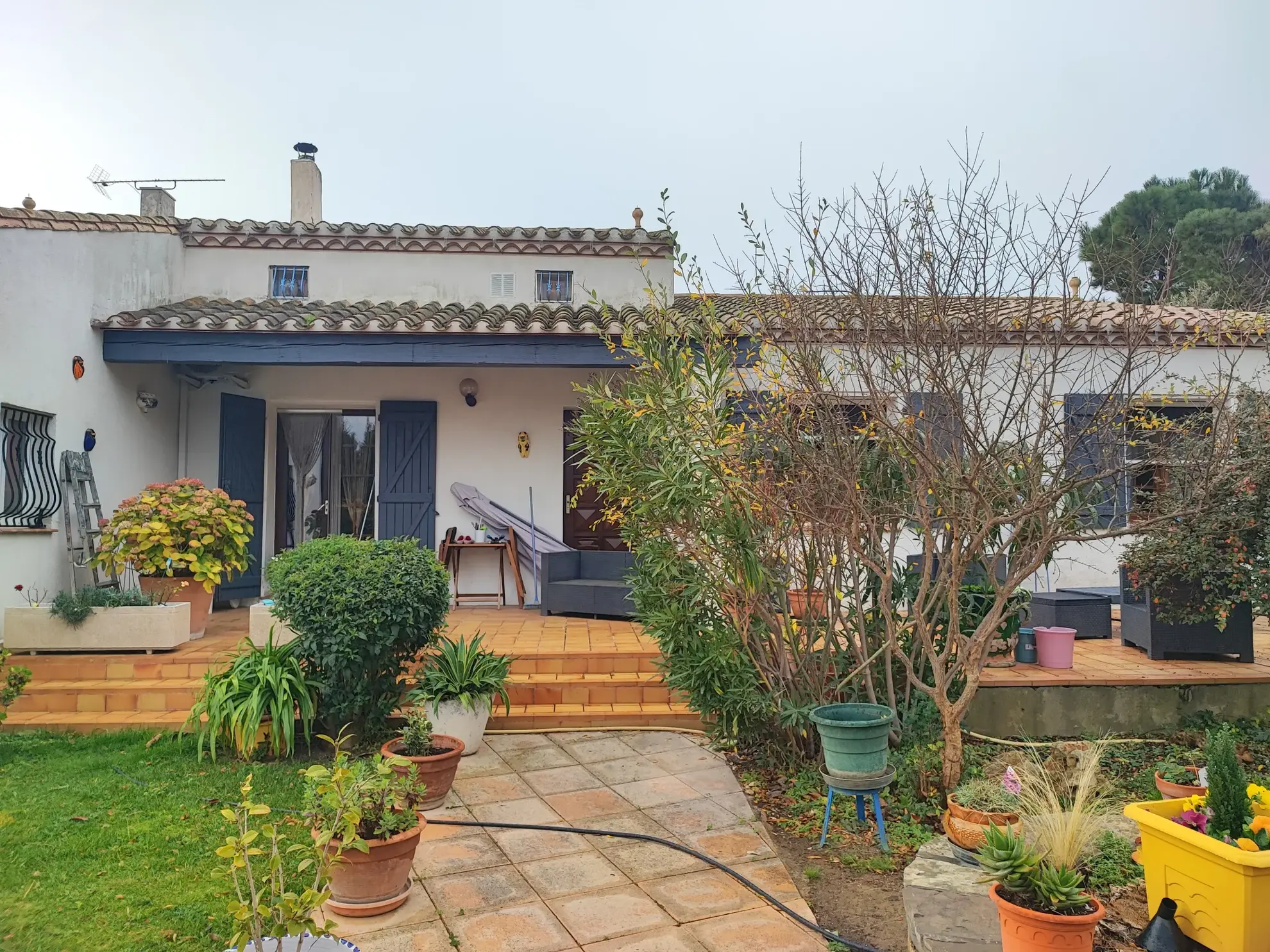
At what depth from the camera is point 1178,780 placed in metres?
4.12

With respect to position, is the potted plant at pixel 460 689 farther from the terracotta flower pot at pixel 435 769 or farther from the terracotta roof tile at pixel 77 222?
the terracotta roof tile at pixel 77 222

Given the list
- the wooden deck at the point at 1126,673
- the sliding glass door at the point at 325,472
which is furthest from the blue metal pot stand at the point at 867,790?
the sliding glass door at the point at 325,472

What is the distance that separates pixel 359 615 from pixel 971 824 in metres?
3.11

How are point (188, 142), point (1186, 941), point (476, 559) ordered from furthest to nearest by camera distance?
1. point (188, 142)
2. point (476, 559)
3. point (1186, 941)

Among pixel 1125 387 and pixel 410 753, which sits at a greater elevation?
pixel 1125 387

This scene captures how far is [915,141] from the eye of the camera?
14.9ft

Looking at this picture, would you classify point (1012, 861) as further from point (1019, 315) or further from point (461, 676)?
point (461, 676)

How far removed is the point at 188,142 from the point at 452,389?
25.4ft

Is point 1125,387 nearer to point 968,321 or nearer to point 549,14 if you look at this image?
point 968,321

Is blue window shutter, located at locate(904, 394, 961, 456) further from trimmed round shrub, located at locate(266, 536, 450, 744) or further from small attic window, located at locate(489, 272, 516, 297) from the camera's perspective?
small attic window, located at locate(489, 272, 516, 297)

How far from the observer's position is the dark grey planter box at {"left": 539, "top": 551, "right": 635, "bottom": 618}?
714 cm

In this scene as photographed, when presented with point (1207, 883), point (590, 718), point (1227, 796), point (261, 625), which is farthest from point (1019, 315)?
point (261, 625)

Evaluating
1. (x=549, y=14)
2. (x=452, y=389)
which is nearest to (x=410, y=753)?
(x=452, y=389)

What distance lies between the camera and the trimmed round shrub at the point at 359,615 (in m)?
4.30
